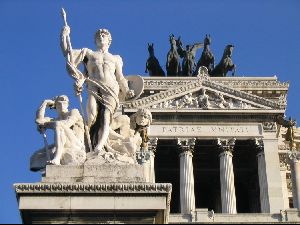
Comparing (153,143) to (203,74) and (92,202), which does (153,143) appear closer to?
(203,74)

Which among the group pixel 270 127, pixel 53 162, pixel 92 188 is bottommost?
pixel 92 188

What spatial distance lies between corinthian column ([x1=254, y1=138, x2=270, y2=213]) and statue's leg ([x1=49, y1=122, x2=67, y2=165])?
44.9 m

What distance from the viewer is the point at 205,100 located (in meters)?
66.8

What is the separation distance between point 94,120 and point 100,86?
65 centimetres

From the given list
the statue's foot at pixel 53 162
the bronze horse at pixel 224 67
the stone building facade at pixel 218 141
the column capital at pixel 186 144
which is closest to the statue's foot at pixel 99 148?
the statue's foot at pixel 53 162

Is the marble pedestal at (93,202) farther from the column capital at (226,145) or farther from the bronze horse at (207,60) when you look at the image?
the bronze horse at (207,60)

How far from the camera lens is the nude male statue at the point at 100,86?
57.8 ft

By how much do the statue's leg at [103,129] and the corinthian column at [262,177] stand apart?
44029mm

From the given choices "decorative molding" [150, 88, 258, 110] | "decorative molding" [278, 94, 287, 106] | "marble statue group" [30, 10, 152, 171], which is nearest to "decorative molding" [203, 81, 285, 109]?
"decorative molding" [150, 88, 258, 110]

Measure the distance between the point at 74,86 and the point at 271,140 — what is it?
48972 mm

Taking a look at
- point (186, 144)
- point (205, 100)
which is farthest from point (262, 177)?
point (205, 100)

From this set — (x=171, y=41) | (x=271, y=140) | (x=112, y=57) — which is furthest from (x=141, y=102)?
(x=112, y=57)

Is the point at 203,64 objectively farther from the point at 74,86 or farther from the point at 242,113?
the point at 74,86

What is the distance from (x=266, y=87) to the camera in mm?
70250
